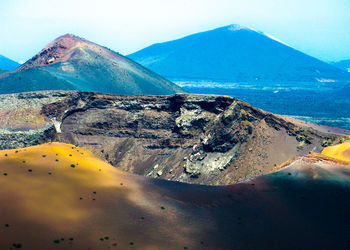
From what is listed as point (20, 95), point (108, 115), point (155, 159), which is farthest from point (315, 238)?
point (20, 95)

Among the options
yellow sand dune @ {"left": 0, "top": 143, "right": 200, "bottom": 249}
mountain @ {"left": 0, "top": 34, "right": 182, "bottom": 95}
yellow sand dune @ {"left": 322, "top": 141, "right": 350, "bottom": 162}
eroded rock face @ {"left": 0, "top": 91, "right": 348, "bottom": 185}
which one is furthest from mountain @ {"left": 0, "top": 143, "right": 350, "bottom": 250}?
mountain @ {"left": 0, "top": 34, "right": 182, "bottom": 95}

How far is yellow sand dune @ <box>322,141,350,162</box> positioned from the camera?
56.3m

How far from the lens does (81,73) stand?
480 ft

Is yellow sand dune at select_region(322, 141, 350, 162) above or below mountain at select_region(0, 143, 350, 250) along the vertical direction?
below

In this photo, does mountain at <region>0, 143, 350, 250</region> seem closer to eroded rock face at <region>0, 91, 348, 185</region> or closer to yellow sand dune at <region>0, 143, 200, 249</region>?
yellow sand dune at <region>0, 143, 200, 249</region>

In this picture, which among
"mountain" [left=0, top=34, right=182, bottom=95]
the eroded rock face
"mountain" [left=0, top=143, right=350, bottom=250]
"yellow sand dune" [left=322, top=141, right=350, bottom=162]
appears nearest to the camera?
"mountain" [left=0, top=143, right=350, bottom=250]

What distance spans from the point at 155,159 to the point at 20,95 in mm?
32509

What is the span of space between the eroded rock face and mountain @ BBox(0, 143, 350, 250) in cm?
1918

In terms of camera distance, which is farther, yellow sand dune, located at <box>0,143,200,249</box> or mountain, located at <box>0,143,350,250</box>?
mountain, located at <box>0,143,350,250</box>

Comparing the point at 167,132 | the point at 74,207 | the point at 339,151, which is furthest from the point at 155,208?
the point at 167,132

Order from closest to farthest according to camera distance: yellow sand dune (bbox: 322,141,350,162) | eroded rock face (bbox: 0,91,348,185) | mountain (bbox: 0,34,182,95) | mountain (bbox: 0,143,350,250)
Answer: mountain (bbox: 0,143,350,250), yellow sand dune (bbox: 322,141,350,162), eroded rock face (bbox: 0,91,348,185), mountain (bbox: 0,34,182,95)

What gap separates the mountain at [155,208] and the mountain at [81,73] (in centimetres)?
9042

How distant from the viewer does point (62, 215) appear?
29.0m

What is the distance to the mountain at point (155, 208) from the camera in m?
27.4
